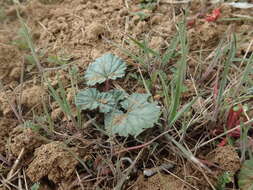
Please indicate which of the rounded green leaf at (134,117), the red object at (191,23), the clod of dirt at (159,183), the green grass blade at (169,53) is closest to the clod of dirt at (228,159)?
the clod of dirt at (159,183)

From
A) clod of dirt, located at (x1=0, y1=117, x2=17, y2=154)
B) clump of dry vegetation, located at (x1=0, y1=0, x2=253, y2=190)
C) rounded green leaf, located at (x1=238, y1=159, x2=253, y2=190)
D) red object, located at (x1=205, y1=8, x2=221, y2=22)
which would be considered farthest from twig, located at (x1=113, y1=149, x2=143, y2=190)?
red object, located at (x1=205, y1=8, x2=221, y2=22)

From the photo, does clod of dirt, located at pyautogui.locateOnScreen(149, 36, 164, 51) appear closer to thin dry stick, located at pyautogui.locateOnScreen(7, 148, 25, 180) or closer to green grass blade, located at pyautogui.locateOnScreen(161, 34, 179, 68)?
green grass blade, located at pyautogui.locateOnScreen(161, 34, 179, 68)

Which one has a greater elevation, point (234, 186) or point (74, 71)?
point (74, 71)

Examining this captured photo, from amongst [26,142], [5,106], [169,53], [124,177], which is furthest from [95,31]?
[124,177]

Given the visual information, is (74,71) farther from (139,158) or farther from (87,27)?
(139,158)

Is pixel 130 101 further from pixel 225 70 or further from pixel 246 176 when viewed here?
pixel 246 176

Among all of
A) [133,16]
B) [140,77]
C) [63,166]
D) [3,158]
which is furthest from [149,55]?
[3,158]

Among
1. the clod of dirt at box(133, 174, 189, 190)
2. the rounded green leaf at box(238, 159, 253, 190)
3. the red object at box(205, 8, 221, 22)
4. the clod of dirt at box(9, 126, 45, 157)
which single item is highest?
the red object at box(205, 8, 221, 22)
